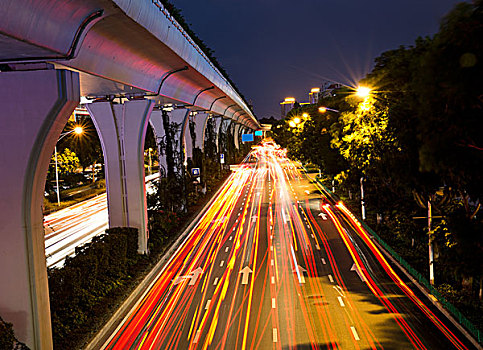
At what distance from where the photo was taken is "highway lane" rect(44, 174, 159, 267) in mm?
24766

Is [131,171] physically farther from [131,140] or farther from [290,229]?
[290,229]

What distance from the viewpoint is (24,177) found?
10539 mm

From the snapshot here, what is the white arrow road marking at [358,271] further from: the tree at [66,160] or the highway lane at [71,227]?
the tree at [66,160]

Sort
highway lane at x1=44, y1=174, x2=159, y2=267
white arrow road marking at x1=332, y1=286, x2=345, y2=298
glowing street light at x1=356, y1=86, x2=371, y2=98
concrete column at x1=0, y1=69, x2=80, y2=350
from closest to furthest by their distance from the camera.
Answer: concrete column at x1=0, y1=69, x2=80, y2=350, white arrow road marking at x1=332, y1=286, x2=345, y2=298, glowing street light at x1=356, y1=86, x2=371, y2=98, highway lane at x1=44, y1=174, x2=159, y2=267

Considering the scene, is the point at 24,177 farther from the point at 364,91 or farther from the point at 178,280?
the point at 364,91

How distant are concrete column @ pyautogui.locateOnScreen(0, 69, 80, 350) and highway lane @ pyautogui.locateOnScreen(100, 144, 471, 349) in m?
2.89

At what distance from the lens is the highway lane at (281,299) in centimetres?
1269

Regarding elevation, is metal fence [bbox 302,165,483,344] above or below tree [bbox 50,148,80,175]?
below

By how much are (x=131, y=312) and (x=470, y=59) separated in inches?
495

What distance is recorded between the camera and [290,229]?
2803cm

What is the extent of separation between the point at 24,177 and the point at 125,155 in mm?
10323

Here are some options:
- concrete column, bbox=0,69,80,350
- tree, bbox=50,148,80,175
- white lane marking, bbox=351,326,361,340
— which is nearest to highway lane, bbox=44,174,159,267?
tree, bbox=50,148,80,175

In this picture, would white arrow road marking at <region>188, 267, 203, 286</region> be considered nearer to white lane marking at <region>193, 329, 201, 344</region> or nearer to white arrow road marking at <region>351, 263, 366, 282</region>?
white lane marking at <region>193, 329, 201, 344</region>

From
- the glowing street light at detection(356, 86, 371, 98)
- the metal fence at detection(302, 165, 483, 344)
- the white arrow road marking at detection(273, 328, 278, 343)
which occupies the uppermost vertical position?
the glowing street light at detection(356, 86, 371, 98)
